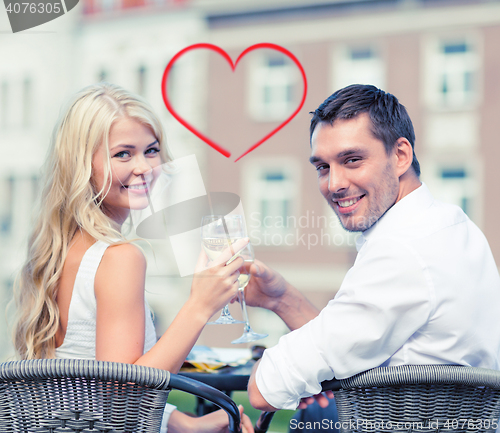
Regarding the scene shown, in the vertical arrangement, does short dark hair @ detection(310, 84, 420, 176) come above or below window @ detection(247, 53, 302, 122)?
below

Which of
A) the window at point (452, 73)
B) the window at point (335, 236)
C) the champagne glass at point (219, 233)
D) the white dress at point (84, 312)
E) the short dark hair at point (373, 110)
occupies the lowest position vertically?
the window at point (335, 236)

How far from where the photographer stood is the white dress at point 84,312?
146cm

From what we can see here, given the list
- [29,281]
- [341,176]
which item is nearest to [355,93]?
[341,176]

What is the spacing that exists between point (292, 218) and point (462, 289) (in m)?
11.3

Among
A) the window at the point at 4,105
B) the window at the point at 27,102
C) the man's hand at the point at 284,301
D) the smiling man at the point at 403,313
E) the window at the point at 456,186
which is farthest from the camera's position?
the window at the point at 4,105

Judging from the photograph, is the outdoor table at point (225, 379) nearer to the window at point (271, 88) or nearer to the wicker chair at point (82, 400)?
the wicker chair at point (82, 400)

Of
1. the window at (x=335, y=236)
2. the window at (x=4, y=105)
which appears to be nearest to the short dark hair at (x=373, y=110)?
the window at (x=335, y=236)

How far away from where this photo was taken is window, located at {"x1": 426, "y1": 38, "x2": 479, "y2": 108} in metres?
11.5

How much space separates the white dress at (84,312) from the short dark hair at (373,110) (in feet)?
2.63

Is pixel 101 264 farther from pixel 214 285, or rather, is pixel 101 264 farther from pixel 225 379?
pixel 225 379

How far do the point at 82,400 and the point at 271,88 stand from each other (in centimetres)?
1226

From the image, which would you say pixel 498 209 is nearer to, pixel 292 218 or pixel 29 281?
pixel 292 218

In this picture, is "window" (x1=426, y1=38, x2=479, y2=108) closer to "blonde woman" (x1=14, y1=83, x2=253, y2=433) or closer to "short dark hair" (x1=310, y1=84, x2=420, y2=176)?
"short dark hair" (x1=310, y1=84, x2=420, y2=176)

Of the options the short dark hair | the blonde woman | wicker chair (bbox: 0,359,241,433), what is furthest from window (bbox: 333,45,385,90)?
wicker chair (bbox: 0,359,241,433)
